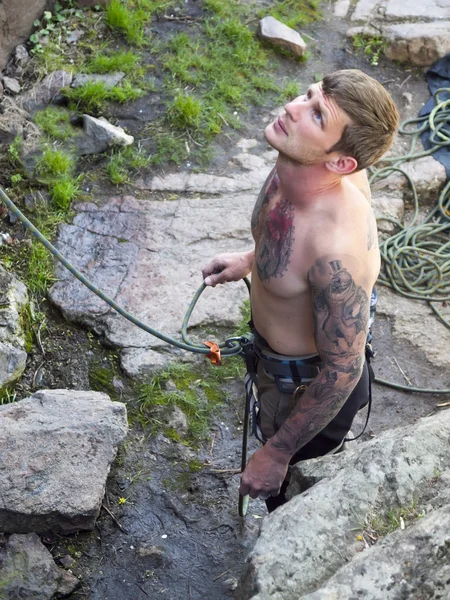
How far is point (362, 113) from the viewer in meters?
2.33

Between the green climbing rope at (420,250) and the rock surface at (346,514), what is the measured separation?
2225 millimetres

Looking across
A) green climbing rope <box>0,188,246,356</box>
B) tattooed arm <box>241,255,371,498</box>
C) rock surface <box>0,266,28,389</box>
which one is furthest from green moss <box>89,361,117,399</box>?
tattooed arm <box>241,255,371,498</box>

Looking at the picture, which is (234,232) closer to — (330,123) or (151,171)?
(151,171)

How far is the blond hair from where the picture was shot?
232cm

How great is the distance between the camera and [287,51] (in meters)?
6.34

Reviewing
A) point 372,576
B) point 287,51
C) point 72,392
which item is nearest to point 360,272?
point 372,576

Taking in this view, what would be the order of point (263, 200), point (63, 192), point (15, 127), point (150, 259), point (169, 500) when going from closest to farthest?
point (263, 200), point (169, 500), point (150, 259), point (63, 192), point (15, 127)

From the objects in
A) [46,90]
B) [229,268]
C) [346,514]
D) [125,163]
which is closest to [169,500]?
[229,268]

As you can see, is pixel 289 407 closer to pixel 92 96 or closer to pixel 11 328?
pixel 11 328

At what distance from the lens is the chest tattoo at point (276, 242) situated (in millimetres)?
2557

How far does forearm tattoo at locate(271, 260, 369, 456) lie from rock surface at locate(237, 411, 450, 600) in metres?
0.19

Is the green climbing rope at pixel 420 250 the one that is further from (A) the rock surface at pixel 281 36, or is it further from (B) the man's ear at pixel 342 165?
(B) the man's ear at pixel 342 165

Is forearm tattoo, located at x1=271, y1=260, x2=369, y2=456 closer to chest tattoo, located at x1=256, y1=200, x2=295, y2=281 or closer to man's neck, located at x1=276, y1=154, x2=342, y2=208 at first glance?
chest tattoo, located at x1=256, y1=200, x2=295, y2=281

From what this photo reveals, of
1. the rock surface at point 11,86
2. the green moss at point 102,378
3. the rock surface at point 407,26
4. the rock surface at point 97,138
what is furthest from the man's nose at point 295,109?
the rock surface at point 407,26
